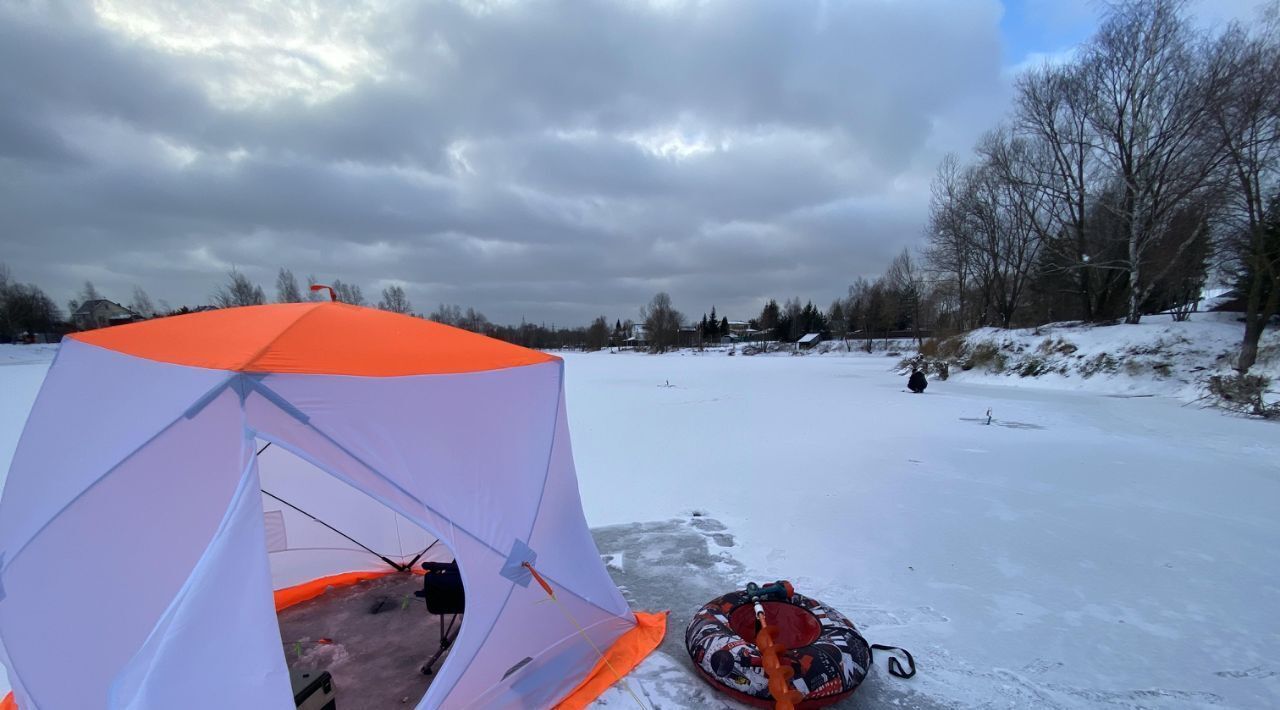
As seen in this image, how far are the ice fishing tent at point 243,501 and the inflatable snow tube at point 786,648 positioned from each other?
42 centimetres

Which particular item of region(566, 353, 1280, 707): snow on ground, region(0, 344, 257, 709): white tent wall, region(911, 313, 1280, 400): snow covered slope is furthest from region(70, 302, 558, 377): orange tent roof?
region(911, 313, 1280, 400): snow covered slope

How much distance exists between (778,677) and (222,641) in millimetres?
2131

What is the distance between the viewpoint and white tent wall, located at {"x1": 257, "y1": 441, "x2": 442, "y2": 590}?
3625 millimetres

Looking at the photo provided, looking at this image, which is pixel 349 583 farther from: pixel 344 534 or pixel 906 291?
pixel 906 291

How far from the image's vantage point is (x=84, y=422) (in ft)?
8.21

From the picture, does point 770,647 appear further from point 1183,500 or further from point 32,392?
point 32,392

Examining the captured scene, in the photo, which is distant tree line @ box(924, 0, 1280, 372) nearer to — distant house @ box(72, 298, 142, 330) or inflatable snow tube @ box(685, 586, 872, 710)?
inflatable snow tube @ box(685, 586, 872, 710)

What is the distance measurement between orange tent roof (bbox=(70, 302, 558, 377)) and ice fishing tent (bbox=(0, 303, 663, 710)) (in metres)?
0.01

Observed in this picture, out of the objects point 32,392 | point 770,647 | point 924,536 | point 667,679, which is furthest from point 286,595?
point 32,392

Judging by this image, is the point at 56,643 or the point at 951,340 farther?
the point at 951,340

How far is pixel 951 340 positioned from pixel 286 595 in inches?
1033

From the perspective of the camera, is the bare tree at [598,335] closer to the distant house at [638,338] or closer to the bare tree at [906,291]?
the distant house at [638,338]

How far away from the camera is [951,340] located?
2316cm

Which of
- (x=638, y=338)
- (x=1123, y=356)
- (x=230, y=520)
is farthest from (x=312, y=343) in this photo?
(x=638, y=338)
